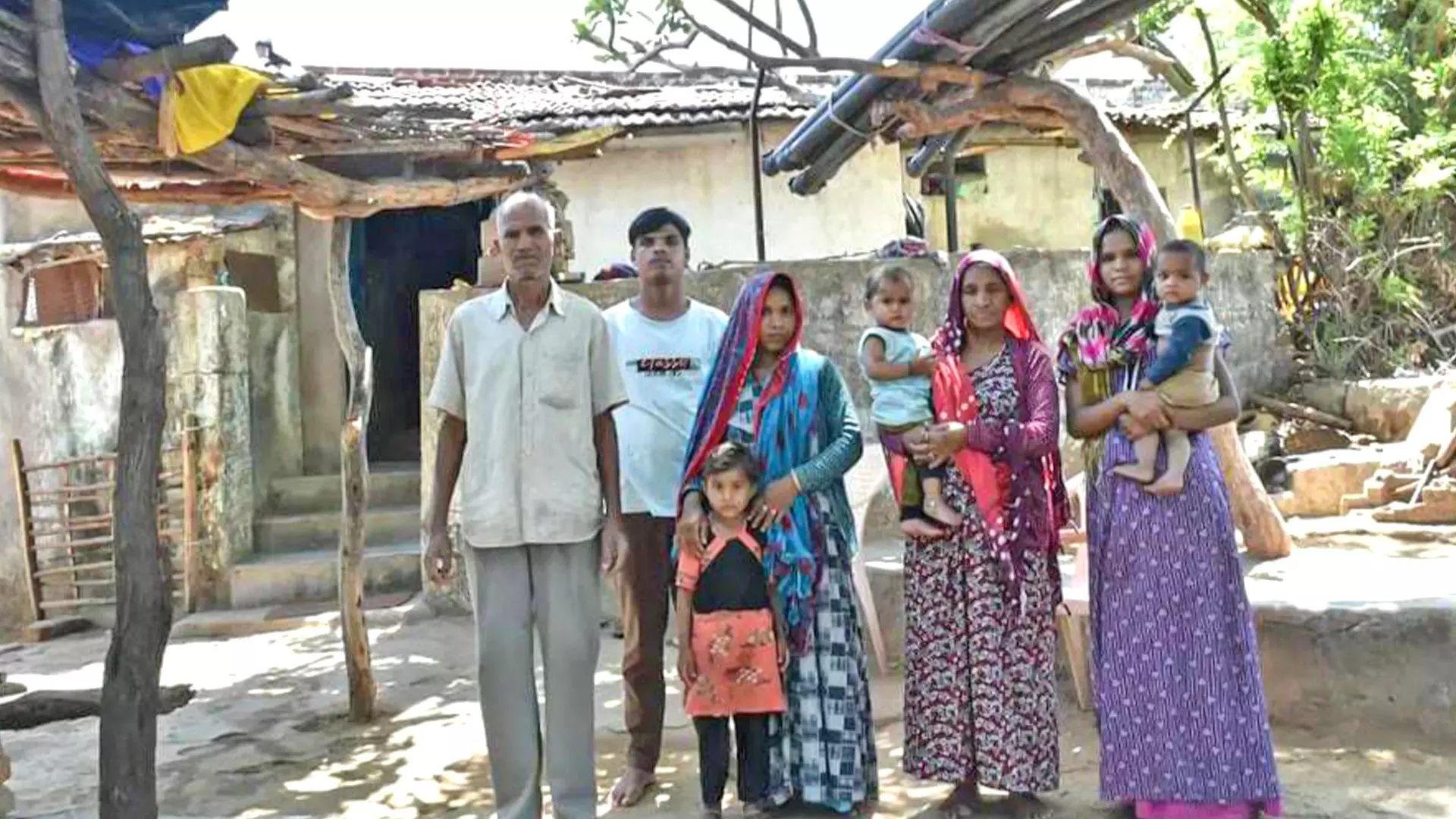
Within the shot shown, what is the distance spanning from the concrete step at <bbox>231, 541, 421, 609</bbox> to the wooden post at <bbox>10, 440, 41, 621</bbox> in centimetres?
173

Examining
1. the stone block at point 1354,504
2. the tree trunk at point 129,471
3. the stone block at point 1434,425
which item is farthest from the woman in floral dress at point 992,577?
the stone block at point 1434,425

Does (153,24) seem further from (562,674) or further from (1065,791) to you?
(1065,791)

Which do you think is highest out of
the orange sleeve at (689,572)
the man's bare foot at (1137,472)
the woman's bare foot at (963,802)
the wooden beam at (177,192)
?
the wooden beam at (177,192)

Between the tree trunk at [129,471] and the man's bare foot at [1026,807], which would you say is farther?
the man's bare foot at [1026,807]

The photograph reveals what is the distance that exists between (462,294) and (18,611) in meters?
5.38

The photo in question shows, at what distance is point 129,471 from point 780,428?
5.50ft

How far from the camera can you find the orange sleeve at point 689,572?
3090 millimetres

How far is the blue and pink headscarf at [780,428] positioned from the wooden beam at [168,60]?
1.93m

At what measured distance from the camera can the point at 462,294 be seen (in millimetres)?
6711

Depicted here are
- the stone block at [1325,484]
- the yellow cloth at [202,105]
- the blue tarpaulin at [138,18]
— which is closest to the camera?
the blue tarpaulin at [138,18]

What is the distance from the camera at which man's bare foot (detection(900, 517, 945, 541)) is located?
3068mm

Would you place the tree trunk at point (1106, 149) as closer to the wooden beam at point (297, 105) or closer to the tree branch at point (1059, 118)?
the tree branch at point (1059, 118)

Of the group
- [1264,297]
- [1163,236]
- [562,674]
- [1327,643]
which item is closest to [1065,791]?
[1327,643]

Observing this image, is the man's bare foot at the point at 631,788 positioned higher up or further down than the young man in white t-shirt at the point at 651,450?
further down
